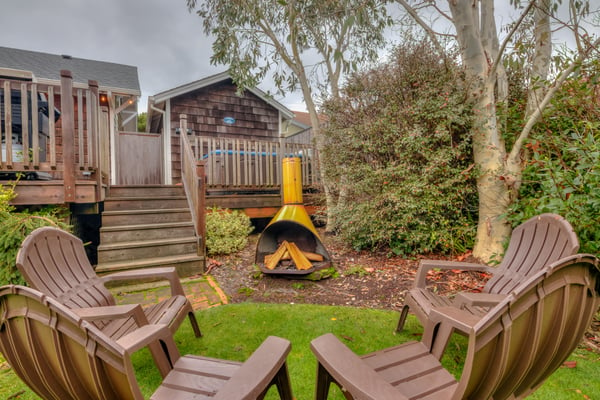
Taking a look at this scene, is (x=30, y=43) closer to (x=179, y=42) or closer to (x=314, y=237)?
(x=179, y=42)

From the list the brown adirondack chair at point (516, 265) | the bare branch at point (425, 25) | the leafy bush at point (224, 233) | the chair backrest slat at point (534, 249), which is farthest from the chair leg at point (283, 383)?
the bare branch at point (425, 25)

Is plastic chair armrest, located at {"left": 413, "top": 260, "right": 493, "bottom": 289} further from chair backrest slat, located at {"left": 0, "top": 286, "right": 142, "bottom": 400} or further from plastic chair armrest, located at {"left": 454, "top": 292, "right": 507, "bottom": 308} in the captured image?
chair backrest slat, located at {"left": 0, "top": 286, "right": 142, "bottom": 400}

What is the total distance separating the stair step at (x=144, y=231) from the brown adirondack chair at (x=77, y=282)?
→ 2.05 metres

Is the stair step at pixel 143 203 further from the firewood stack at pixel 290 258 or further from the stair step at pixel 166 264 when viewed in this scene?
the firewood stack at pixel 290 258

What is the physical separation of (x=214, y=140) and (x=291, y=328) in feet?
15.6

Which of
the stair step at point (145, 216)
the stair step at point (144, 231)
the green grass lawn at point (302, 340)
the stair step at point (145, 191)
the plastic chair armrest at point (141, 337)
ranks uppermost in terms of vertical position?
the stair step at point (145, 191)

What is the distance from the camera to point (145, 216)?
15.0 ft

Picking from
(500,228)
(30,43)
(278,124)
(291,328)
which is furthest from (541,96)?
(30,43)

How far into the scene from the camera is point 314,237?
3984 millimetres

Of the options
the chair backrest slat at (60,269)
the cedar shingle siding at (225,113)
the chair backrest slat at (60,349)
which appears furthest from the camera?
the cedar shingle siding at (225,113)

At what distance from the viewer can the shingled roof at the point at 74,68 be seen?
786 centimetres

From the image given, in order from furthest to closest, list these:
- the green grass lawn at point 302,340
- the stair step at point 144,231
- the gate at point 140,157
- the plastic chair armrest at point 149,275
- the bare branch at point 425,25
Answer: the gate at point 140,157 < the bare branch at point 425,25 < the stair step at point 144,231 < the plastic chair armrest at point 149,275 < the green grass lawn at point 302,340

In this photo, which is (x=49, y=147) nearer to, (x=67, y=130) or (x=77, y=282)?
(x=67, y=130)

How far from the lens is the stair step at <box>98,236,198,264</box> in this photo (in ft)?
12.3
